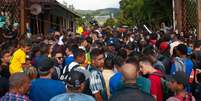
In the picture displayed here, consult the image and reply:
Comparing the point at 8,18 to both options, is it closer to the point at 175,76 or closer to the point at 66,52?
the point at 66,52

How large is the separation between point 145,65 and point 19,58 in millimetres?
4066

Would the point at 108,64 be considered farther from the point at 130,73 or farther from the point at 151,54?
the point at 130,73

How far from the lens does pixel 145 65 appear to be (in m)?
8.48

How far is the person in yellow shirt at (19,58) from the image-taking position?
37.2 feet

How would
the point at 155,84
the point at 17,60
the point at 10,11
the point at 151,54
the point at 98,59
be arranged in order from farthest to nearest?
the point at 10,11
the point at 17,60
the point at 151,54
the point at 98,59
the point at 155,84

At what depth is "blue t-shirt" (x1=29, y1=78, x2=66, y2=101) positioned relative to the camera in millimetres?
7520

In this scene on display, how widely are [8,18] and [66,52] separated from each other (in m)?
10.3

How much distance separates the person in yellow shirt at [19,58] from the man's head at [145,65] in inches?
139

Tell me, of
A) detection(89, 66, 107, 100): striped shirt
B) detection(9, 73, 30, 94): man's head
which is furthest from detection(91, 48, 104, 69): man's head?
detection(9, 73, 30, 94): man's head

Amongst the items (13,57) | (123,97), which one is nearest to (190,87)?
(123,97)

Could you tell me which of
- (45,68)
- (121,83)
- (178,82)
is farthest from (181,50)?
(121,83)

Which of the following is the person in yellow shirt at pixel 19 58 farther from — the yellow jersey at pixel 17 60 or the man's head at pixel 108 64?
the man's head at pixel 108 64

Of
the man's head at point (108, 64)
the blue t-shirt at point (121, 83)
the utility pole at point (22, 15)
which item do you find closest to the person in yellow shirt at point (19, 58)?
the man's head at point (108, 64)

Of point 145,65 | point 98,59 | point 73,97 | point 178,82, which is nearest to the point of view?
point 73,97
